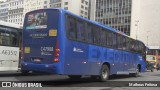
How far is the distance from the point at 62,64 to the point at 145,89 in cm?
385

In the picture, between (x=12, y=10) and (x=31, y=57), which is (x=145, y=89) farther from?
(x=12, y=10)

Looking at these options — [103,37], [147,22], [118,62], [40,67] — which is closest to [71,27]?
[40,67]

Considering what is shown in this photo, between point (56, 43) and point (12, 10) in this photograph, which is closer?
point (56, 43)

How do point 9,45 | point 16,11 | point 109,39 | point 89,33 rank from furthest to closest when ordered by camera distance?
1. point 16,11
2. point 109,39
3. point 9,45
4. point 89,33

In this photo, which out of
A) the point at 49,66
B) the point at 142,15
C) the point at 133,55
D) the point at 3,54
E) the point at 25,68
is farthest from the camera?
the point at 142,15

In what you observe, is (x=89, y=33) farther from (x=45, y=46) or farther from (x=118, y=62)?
(x=118, y=62)

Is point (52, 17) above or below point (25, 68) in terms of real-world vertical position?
above

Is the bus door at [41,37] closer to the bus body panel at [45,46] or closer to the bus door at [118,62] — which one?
the bus body panel at [45,46]

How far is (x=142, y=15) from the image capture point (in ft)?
337

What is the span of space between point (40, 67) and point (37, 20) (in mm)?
2269

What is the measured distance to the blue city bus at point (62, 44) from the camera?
14.3 m

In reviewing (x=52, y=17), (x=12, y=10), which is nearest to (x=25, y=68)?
(x=52, y=17)

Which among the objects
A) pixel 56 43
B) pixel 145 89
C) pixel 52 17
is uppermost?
A: pixel 52 17

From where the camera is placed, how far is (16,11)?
158 m
